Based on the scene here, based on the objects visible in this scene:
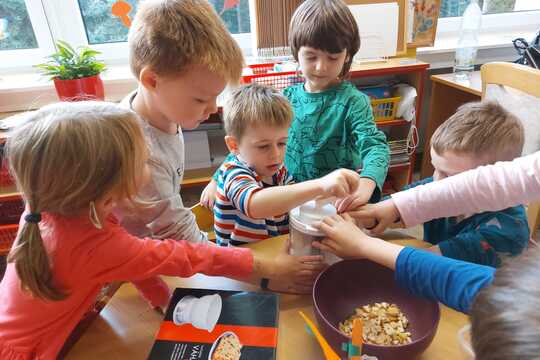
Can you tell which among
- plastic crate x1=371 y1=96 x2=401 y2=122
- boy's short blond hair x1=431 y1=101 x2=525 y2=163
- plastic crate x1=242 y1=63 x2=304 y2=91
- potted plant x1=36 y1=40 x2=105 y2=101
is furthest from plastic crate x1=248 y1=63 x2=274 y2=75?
boy's short blond hair x1=431 y1=101 x2=525 y2=163

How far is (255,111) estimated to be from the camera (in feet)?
3.09

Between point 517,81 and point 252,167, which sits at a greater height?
point 517,81

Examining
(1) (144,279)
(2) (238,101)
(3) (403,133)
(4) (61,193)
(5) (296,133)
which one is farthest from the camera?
(3) (403,133)

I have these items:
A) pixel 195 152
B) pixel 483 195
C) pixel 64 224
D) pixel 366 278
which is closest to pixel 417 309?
pixel 366 278

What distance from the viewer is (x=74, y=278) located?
64 centimetres

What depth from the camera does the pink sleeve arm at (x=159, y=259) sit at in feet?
2.11

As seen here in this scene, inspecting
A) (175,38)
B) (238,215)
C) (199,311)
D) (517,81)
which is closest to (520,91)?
(517,81)

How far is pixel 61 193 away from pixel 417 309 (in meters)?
0.62

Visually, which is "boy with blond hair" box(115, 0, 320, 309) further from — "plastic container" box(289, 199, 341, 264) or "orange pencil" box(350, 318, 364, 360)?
"orange pencil" box(350, 318, 364, 360)

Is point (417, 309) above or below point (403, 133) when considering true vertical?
above

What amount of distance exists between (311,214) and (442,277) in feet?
0.77

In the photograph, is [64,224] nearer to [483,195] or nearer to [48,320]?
[48,320]

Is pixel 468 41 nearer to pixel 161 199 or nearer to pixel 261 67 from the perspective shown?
pixel 261 67

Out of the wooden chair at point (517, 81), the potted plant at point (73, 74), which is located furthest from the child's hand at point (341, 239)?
the potted plant at point (73, 74)
